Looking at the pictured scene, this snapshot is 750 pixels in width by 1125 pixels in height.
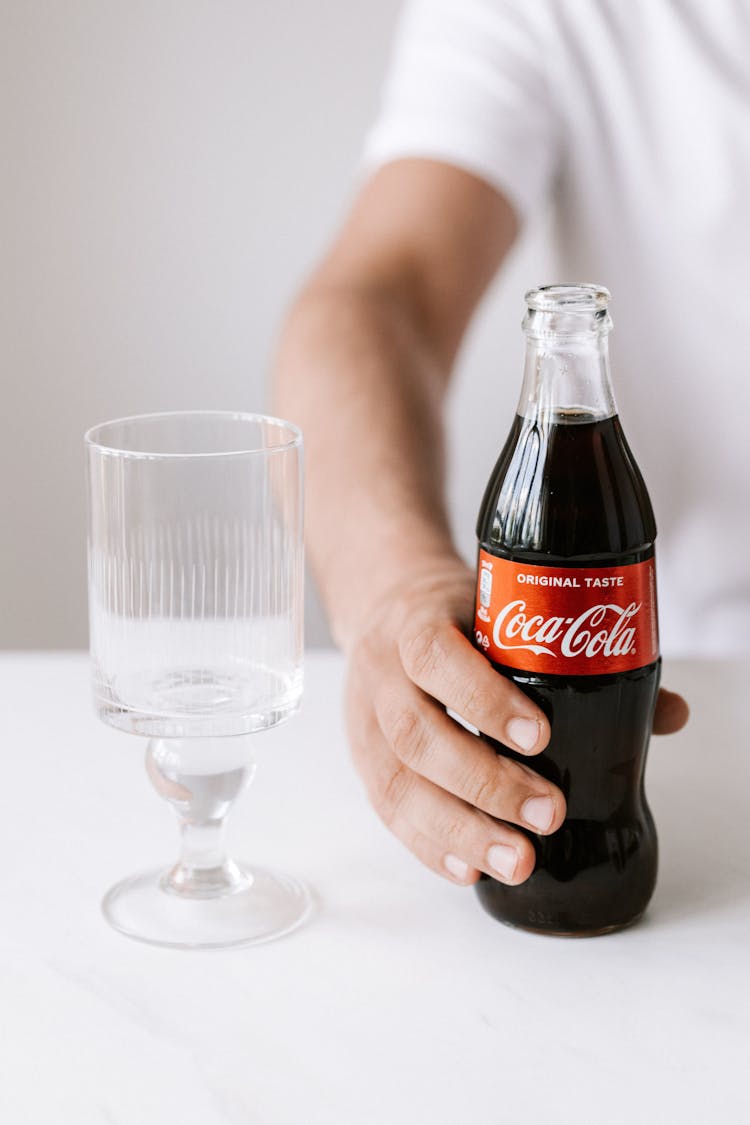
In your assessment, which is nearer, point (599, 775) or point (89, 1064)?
point (89, 1064)

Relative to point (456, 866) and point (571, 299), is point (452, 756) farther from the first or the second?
point (571, 299)

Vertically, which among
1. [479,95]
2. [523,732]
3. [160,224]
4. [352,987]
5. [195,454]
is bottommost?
[352,987]

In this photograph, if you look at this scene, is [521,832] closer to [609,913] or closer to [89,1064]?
[609,913]

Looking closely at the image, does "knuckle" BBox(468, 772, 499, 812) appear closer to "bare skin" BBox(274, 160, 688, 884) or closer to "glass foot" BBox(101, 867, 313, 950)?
"bare skin" BBox(274, 160, 688, 884)

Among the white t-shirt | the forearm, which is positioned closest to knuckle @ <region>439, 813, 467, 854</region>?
the forearm

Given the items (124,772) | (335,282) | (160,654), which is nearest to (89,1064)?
A: (160,654)

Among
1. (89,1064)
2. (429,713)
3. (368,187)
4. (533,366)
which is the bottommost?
(89,1064)

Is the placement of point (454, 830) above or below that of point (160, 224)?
below

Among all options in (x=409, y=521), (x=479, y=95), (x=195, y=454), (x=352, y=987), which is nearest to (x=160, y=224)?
(x=479, y=95)

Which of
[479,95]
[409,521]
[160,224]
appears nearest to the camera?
[409,521]
